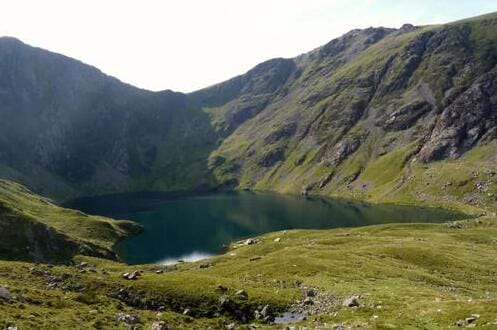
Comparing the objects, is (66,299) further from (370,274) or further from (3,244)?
(3,244)

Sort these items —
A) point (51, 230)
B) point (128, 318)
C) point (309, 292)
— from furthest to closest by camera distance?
point (51, 230), point (309, 292), point (128, 318)

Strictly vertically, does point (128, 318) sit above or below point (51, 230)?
above

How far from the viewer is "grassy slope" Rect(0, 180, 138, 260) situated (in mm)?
110812

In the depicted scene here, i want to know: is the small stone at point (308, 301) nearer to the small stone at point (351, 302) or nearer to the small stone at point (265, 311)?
the small stone at point (351, 302)

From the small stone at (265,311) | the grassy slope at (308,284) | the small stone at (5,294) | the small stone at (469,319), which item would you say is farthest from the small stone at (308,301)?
the small stone at (5,294)

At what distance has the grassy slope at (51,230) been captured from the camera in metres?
111

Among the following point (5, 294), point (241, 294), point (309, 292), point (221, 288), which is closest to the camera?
point (5, 294)

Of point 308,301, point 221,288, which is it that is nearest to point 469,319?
point 308,301

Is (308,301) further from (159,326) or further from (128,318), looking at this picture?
(128,318)

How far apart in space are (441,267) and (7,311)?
61.7 m

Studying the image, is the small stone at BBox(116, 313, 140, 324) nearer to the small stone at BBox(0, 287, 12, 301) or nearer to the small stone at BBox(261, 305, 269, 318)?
the small stone at BBox(0, 287, 12, 301)

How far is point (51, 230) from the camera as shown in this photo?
119 m

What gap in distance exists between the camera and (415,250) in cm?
8094

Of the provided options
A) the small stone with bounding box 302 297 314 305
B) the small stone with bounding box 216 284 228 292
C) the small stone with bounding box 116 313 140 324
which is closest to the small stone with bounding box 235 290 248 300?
the small stone with bounding box 216 284 228 292
